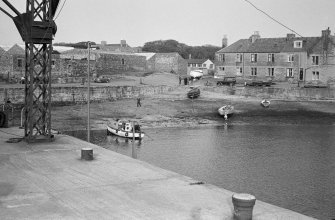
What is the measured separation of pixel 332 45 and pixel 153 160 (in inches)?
2072

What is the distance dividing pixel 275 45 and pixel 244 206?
76242mm

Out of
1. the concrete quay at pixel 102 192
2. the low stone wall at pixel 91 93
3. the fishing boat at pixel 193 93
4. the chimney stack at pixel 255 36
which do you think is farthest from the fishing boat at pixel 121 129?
the chimney stack at pixel 255 36

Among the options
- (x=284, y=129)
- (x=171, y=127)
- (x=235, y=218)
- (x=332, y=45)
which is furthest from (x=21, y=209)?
(x=332, y=45)

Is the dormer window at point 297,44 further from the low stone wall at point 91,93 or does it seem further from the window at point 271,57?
the low stone wall at point 91,93

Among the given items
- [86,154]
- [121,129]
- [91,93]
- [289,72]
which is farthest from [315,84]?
[86,154]

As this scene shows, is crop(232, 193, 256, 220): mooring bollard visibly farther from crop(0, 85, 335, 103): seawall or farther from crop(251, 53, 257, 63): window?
crop(251, 53, 257, 63): window

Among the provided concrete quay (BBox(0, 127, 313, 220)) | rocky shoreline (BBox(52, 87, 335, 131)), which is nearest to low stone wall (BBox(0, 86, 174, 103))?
rocky shoreline (BBox(52, 87, 335, 131))

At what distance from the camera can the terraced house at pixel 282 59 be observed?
7801 centimetres

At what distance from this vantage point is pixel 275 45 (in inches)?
3317

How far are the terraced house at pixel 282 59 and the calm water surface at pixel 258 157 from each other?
2283 cm

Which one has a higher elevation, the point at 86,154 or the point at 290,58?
the point at 290,58

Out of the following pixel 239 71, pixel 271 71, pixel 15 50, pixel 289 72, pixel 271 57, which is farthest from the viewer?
pixel 239 71

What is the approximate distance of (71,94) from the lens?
62094mm

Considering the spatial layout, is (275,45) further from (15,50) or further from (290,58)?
(15,50)
